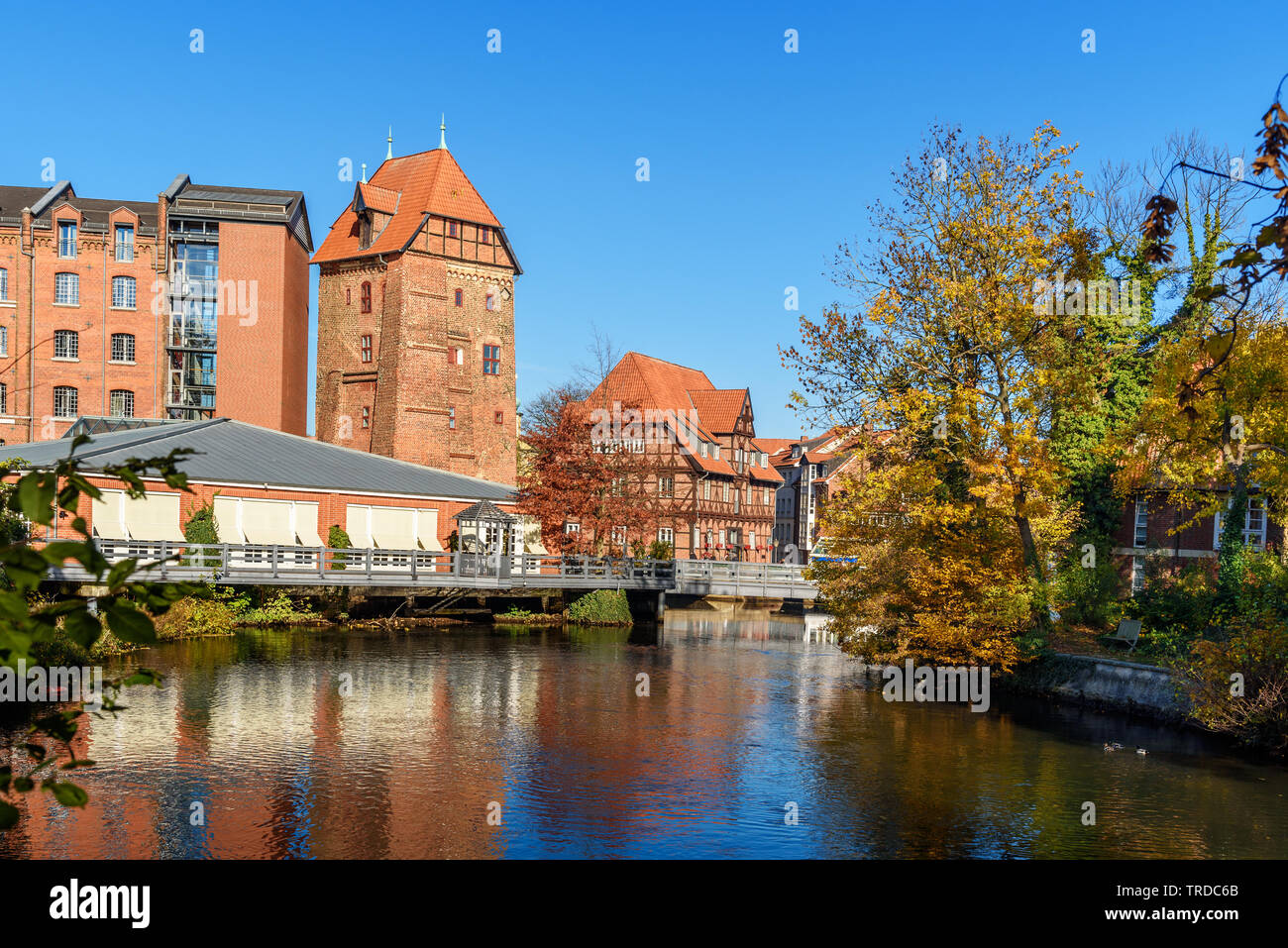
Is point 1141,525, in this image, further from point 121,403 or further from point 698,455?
point 121,403

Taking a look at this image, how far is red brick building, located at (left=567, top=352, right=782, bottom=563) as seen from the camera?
6128cm

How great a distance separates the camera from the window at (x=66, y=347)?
52.2m

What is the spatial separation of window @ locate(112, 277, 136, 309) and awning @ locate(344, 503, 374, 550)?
873 inches

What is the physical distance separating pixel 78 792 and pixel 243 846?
10.3 metres


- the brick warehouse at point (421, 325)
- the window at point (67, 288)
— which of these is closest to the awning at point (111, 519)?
the brick warehouse at point (421, 325)

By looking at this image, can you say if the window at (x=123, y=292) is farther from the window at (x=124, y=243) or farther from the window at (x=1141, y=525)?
the window at (x=1141, y=525)

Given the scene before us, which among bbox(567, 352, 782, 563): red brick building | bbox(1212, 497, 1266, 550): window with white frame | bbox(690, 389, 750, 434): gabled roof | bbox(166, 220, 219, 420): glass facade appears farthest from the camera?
bbox(690, 389, 750, 434): gabled roof

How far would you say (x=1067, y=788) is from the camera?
1641cm

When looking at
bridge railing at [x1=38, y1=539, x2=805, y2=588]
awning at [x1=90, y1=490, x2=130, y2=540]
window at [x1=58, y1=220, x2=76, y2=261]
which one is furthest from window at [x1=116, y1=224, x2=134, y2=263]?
bridge railing at [x1=38, y1=539, x2=805, y2=588]

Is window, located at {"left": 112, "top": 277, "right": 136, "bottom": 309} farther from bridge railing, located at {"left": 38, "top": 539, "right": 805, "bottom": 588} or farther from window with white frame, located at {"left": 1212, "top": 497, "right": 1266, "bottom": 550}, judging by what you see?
window with white frame, located at {"left": 1212, "top": 497, "right": 1266, "bottom": 550}

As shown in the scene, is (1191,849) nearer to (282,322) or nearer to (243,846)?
(243,846)

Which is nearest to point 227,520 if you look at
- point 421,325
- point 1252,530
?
point 421,325

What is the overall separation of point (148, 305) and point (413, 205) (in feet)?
48.8
